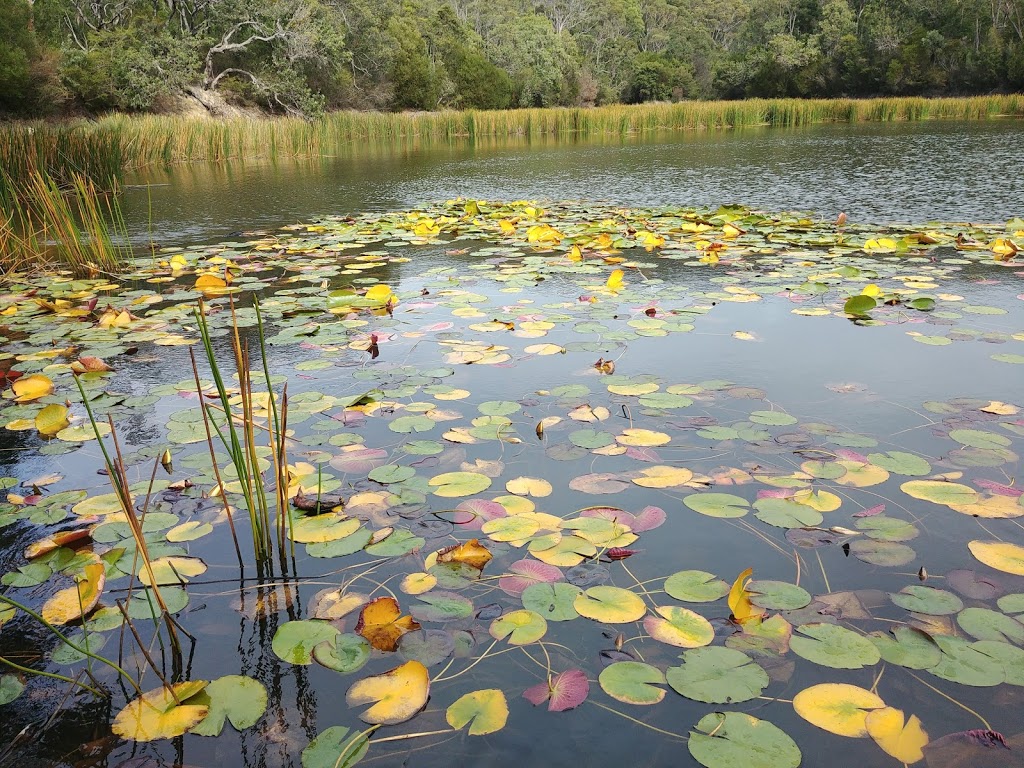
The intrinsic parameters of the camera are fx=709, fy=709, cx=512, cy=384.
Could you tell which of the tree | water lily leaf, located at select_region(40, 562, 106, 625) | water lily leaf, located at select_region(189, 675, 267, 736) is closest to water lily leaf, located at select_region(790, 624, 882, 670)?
water lily leaf, located at select_region(189, 675, 267, 736)

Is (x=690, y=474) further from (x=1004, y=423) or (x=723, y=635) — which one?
(x=1004, y=423)

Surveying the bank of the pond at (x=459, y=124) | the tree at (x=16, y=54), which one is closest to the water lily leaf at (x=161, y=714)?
the bank of the pond at (x=459, y=124)

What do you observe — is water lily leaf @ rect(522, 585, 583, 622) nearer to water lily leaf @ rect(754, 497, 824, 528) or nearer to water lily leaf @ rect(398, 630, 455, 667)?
water lily leaf @ rect(398, 630, 455, 667)

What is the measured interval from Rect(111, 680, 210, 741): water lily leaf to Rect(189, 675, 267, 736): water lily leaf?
1 cm

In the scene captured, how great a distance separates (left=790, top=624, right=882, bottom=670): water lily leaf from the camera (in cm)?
122

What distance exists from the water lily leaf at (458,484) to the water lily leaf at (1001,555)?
3.62 ft

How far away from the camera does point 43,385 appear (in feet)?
8.42

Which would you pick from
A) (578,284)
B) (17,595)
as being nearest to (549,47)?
(578,284)

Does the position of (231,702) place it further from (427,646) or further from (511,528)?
(511,528)

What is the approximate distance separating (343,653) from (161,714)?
300 millimetres

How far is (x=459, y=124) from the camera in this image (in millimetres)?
22141

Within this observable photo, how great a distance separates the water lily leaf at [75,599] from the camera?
1403 millimetres

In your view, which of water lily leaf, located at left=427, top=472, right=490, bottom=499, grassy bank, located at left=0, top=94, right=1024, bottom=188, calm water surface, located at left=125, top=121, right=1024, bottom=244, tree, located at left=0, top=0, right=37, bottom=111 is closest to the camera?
water lily leaf, located at left=427, top=472, right=490, bottom=499

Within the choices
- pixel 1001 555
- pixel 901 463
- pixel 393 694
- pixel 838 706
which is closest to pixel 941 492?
pixel 901 463
